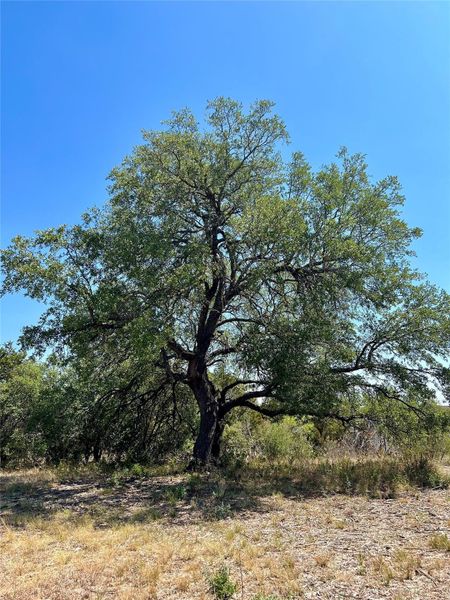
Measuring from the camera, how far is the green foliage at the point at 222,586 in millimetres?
4512

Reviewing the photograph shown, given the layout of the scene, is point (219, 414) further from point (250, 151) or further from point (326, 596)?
point (326, 596)

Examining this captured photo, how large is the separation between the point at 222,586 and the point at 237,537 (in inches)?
88.6

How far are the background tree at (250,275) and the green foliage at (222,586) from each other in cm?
548

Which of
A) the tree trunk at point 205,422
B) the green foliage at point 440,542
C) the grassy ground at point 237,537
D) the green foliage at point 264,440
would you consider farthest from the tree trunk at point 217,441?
the green foliage at point 440,542

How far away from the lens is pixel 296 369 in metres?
10.8

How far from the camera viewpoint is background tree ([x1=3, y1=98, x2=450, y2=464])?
35.6 ft

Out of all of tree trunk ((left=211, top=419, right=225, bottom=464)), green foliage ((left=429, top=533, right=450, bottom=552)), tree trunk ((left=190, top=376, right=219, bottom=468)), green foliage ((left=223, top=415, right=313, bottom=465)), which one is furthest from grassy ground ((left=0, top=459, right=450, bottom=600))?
green foliage ((left=223, top=415, right=313, bottom=465))

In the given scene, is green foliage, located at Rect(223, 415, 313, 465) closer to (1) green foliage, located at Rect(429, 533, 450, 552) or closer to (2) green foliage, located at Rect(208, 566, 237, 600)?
(1) green foliage, located at Rect(429, 533, 450, 552)

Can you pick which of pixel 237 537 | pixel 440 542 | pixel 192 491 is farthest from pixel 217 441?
pixel 440 542

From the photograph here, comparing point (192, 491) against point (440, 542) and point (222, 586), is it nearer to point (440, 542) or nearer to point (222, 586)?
point (440, 542)

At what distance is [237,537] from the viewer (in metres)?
6.70

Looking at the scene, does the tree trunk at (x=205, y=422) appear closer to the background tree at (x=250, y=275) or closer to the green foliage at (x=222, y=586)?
the background tree at (x=250, y=275)

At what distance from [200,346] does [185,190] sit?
4.58m

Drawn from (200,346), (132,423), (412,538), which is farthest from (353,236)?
(132,423)
